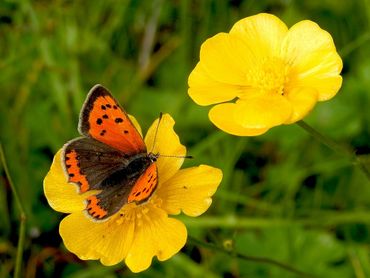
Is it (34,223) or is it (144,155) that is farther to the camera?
(34,223)

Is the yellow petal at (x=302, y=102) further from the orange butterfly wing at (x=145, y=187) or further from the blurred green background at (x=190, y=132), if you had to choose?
the blurred green background at (x=190, y=132)

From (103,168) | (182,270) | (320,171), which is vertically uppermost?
(103,168)

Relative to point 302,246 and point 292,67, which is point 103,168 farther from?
Result: point 302,246

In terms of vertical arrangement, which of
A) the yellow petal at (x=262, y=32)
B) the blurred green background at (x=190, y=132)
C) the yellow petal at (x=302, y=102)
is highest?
the yellow petal at (x=262, y=32)

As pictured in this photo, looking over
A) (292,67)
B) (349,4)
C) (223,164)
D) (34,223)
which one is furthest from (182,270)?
(349,4)

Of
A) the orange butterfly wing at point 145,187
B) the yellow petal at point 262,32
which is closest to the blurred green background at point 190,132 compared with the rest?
the yellow petal at point 262,32

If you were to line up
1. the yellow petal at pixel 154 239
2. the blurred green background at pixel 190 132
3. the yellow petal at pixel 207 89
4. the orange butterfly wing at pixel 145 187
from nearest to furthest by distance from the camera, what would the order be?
1. the orange butterfly wing at pixel 145 187
2. the yellow petal at pixel 154 239
3. the yellow petal at pixel 207 89
4. the blurred green background at pixel 190 132
